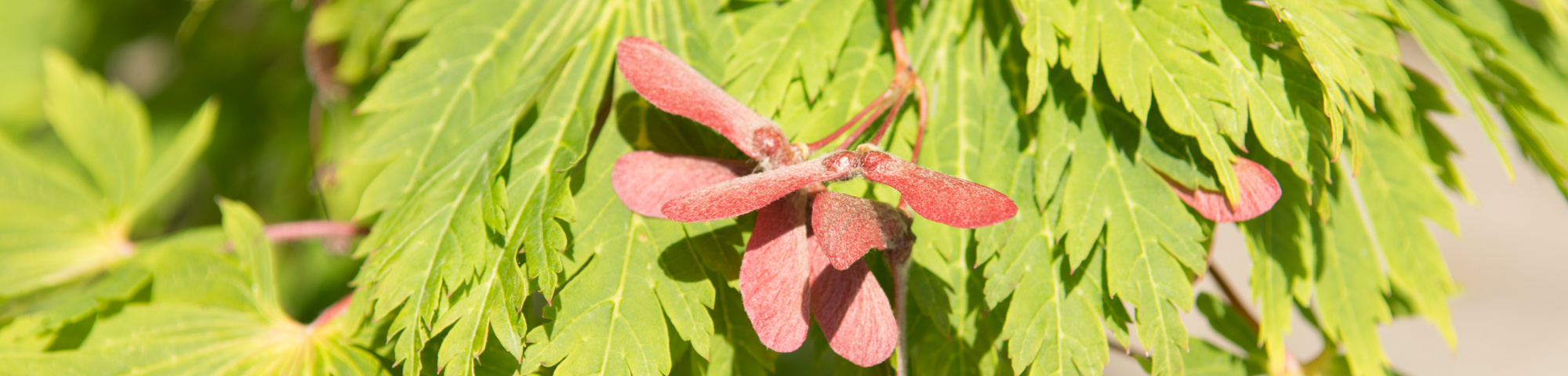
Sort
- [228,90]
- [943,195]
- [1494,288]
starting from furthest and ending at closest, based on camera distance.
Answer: [1494,288]
[228,90]
[943,195]

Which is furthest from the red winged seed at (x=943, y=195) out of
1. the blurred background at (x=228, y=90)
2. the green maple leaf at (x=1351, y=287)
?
the blurred background at (x=228, y=90)

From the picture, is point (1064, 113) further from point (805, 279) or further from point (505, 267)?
point (505, 267)

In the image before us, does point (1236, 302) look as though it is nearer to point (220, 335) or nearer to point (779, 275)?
point (779, 275)

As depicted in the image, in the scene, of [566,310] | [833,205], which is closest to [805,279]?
[833,205]

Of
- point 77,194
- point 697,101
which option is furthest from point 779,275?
point 77,194

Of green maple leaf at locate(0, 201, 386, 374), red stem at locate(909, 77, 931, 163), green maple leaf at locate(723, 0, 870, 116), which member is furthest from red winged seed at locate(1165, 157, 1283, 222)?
green maple leaf at locate(0, 201, 386, 374)

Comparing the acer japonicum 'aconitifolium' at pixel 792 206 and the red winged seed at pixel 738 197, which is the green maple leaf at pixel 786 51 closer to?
the acer japonicum 'aconitifolium' at pixel 792 206
